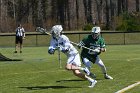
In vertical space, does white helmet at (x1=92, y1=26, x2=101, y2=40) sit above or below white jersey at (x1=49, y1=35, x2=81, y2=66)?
above

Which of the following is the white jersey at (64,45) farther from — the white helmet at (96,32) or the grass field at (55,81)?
the white helmet at (96,32)

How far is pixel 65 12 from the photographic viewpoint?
295ft

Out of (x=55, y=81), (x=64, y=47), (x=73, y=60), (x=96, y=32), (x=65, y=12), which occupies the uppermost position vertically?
(x=65, y=12)

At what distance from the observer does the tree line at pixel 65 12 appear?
81812mm

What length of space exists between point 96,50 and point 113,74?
7.82ft

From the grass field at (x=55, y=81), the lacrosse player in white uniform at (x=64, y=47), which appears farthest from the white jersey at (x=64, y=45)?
the grass field at (x=55, y=81)

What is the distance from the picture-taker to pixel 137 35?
185 ft

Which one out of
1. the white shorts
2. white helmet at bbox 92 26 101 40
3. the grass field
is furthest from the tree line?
the white shorts

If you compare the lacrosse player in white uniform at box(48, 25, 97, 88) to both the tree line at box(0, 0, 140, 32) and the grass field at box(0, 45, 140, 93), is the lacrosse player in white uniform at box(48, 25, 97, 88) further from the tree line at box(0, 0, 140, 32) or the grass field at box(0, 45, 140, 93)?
the tree line at box(0, 0, 140, 32)

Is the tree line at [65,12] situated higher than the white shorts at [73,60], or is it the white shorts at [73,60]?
the tree line at [65,12]

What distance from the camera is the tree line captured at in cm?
8181

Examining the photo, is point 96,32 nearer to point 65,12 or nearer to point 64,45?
point 64,45

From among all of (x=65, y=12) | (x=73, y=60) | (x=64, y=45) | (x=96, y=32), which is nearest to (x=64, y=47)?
(x=64, y=45)

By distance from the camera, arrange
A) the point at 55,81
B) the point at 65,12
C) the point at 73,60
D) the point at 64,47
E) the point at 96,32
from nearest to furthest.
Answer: the point at 64,47
the point at 73,60
the point at 96,32
the point at 55,81
the point at 65,12
